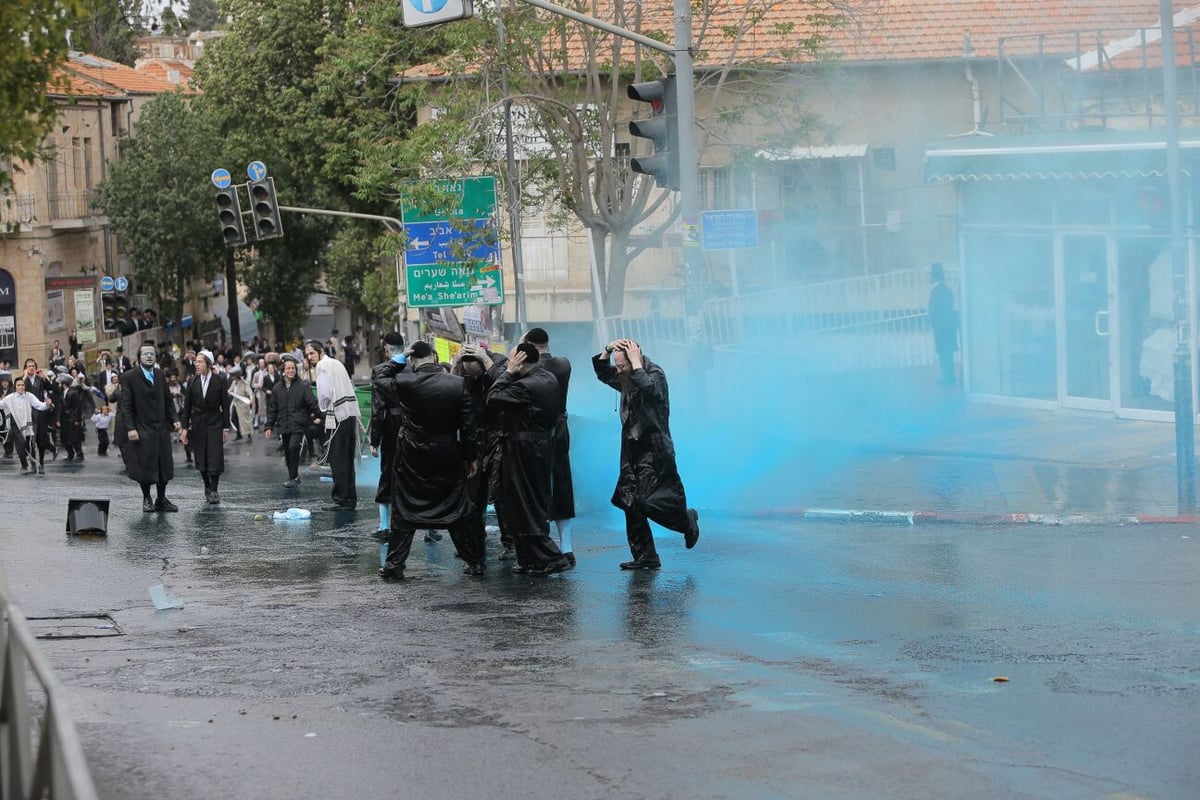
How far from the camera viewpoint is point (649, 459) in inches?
471

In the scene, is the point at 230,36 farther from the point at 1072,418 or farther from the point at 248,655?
the point at 248,655

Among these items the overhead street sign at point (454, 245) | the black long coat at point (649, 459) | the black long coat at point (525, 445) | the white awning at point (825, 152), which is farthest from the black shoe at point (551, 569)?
the white awning at point (825, 152)

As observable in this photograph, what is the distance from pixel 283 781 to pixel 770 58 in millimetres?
19908

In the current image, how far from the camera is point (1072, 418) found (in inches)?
797

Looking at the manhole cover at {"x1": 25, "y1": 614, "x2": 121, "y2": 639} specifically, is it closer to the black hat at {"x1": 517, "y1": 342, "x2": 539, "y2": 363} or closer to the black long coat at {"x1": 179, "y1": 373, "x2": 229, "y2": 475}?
the black hat at {"x1": 517, "y1": 342, "x2": 539, "y2": 363}

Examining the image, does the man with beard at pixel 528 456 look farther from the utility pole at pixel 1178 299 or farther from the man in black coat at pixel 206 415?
the man in black coat at pixel 206 415

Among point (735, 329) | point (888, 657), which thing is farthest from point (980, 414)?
point (888, 657)

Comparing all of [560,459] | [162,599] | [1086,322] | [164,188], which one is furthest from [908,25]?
[164,188]

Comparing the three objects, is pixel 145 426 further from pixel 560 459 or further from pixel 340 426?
pixel 560 459

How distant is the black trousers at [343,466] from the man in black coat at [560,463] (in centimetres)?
501

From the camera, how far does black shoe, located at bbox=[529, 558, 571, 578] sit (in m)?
11.9

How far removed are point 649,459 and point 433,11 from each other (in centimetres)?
699

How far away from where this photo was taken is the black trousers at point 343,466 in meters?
16.9

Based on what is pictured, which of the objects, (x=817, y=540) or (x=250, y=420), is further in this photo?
(x=250, y=420)
